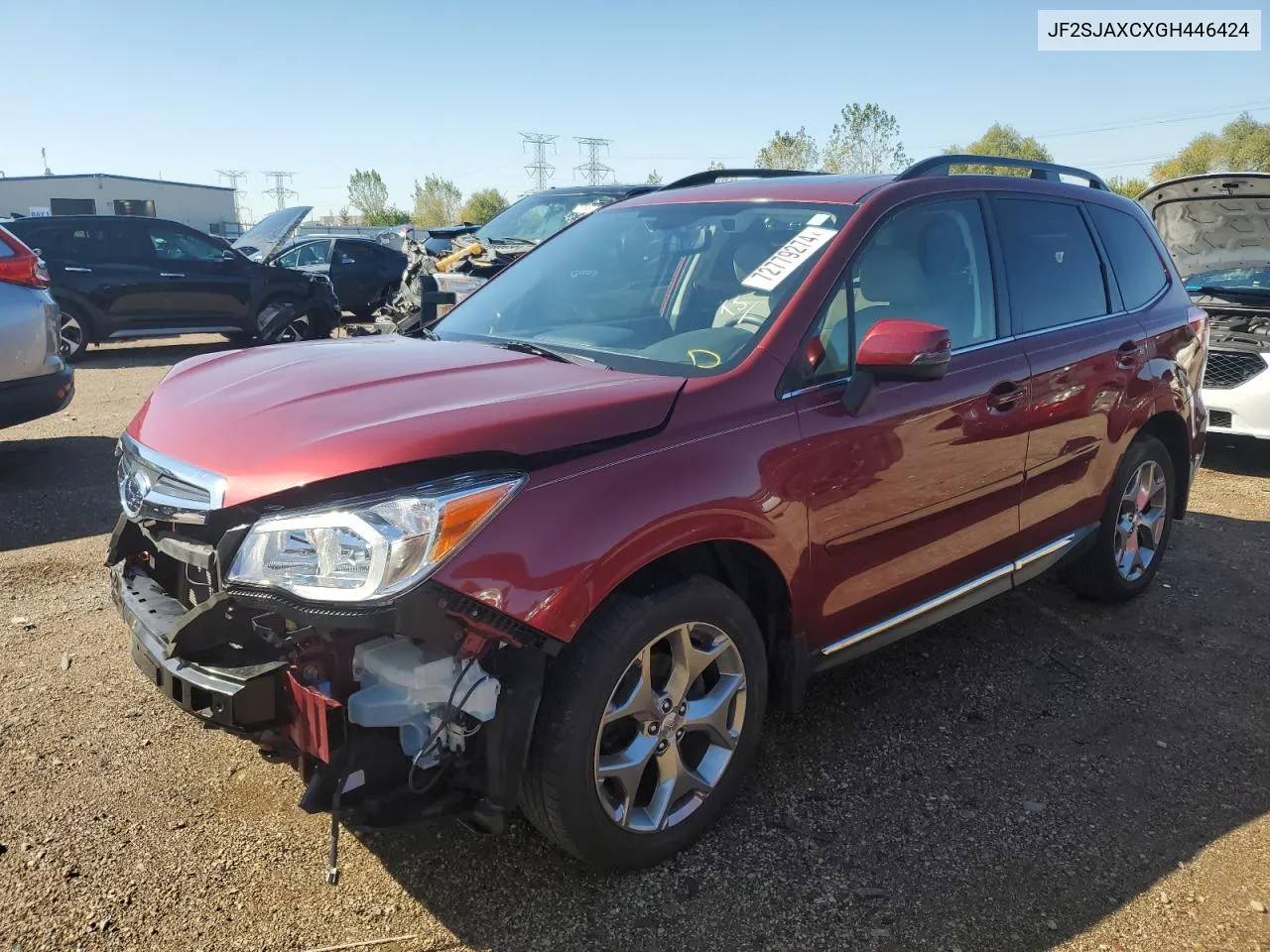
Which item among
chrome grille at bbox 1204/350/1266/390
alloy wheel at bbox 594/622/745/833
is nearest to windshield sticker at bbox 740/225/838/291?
alloy wheel at bbox 594/622/745/833

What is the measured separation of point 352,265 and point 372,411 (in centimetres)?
1560

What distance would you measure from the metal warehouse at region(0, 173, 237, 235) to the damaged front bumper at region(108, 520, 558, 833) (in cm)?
6115

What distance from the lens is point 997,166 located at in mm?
3762

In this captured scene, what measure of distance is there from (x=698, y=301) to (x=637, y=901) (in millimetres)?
1782

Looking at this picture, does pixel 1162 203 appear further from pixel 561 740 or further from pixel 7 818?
pixel 7 818

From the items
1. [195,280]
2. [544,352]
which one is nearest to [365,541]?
[544,352]

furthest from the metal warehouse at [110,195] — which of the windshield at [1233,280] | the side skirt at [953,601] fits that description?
the side skirt at [953,601]

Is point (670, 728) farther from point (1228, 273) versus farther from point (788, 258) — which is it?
point (1228, 273)

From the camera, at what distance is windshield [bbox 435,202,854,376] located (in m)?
2.92

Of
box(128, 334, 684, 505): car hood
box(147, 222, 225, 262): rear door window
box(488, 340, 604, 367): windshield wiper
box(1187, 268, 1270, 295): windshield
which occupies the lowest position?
box(128, 334, 684, 505): car hood

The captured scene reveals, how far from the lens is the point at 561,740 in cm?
228

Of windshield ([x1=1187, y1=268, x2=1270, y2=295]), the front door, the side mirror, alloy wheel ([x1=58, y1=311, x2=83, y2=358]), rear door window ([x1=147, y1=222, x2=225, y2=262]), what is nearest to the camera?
the side mirror

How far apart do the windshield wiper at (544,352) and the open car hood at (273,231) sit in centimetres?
1506

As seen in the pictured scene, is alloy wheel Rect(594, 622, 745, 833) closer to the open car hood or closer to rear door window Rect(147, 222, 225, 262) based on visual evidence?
rear door window Rect(147, 222, 225, 262)
